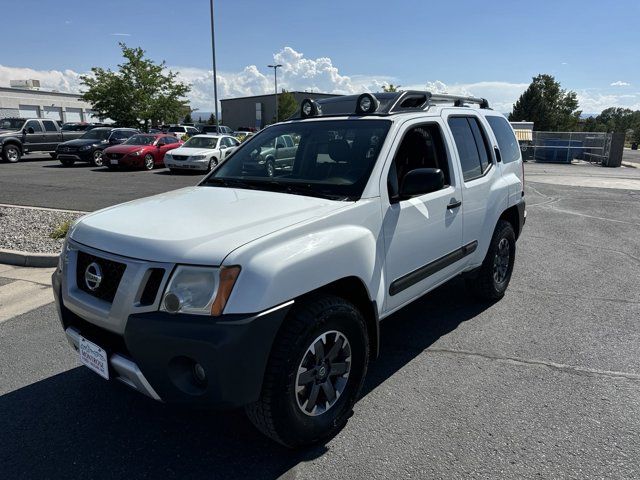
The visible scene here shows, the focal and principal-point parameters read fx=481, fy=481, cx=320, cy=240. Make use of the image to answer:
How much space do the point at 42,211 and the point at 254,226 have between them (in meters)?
8.07

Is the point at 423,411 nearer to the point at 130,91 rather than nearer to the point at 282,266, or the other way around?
the point at 282,266

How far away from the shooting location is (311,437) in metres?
2.62

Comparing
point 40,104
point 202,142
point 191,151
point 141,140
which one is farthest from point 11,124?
point 40,104

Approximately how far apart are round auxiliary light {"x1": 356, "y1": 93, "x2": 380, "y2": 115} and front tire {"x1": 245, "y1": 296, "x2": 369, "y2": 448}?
5.48ft

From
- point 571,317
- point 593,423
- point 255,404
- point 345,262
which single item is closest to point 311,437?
point 255,404

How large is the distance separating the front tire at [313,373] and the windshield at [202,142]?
56.5ft

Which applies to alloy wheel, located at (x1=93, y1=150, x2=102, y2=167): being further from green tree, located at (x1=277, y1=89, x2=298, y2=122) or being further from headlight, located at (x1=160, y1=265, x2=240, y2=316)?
green tree, located at (x1=277, y1=89, x2=298, y2=122)

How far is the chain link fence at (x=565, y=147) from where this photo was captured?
2950 centimetres

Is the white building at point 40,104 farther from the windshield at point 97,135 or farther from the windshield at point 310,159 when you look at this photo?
the windshield at point 310,159

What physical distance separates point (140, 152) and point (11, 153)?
7.15 metres

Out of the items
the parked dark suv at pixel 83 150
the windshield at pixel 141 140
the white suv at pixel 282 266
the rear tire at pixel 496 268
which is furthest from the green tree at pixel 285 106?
the white suv at pixel 282 266

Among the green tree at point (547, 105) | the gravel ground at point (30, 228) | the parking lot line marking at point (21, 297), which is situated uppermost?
the green tree at point (547, 105)

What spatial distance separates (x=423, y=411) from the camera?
120 inches

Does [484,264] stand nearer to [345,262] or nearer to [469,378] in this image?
[469,378]
